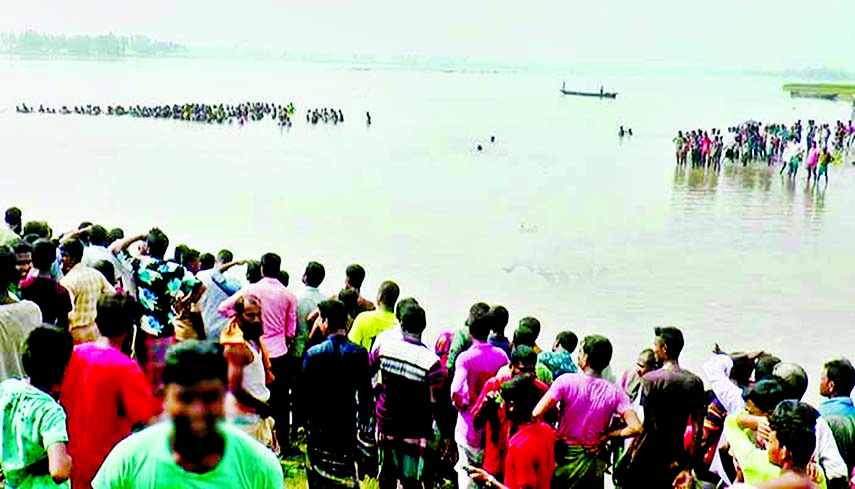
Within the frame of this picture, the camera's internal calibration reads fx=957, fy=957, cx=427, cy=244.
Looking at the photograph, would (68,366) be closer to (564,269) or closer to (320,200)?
(564,269)

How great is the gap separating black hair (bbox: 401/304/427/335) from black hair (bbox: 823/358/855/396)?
2.00m

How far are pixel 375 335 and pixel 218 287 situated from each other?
115 centimetres

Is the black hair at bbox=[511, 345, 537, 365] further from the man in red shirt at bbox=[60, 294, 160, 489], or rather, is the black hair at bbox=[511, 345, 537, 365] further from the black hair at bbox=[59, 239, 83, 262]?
the black hair at bbox=[59, 239, 83, 262]

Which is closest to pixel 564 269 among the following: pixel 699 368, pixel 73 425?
pixel 699 368

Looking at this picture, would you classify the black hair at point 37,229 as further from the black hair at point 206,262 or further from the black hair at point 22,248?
the black hair at point 22,248

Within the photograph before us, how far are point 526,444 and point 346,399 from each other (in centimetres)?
105

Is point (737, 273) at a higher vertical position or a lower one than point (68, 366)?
lower

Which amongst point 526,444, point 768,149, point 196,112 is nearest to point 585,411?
point 526,444

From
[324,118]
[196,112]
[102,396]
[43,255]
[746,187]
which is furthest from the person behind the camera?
[324,118]

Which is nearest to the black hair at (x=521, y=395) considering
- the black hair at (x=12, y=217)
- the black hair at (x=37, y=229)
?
the black hair at (x=37, y=229)

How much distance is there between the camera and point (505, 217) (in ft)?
58.4

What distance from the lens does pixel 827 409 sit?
4469mm

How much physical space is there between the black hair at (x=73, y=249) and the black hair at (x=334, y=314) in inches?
82.3

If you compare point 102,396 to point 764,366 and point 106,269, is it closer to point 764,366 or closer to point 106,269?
point 106,269
